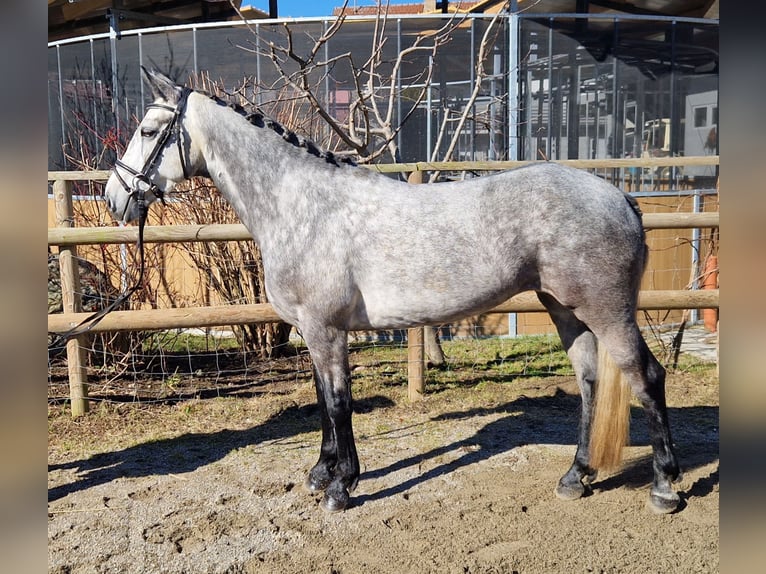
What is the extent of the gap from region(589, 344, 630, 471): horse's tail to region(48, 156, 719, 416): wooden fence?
1.37 m

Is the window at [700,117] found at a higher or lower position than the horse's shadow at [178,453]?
higher

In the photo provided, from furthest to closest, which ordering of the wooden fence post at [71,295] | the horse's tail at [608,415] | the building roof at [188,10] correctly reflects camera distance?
the building roof at [188,10] < the wooden fence post at [71,295] < the horse's tail at [608,415]

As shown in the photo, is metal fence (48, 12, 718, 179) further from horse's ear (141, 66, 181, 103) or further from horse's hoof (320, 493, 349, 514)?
horse's hoof (320, 493, 349, 514)

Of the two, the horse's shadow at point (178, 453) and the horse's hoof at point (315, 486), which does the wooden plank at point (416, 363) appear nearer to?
the horse's shadow at point (178, 453)

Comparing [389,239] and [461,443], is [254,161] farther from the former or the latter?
[461,443]

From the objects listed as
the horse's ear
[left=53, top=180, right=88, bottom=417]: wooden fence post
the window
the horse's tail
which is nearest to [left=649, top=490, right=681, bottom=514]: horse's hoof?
the horse's tail

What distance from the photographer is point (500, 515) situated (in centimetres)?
313

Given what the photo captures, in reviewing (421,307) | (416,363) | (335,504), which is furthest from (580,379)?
Answer: (416,363)

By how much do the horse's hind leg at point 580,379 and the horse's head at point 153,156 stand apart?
6.88 feet

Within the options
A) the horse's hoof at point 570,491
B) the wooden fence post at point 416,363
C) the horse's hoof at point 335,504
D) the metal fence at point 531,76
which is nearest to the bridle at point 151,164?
the horse's hoof at point 335,504

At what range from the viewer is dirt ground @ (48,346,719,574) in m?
2.78

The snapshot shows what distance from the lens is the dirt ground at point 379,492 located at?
2.78m
